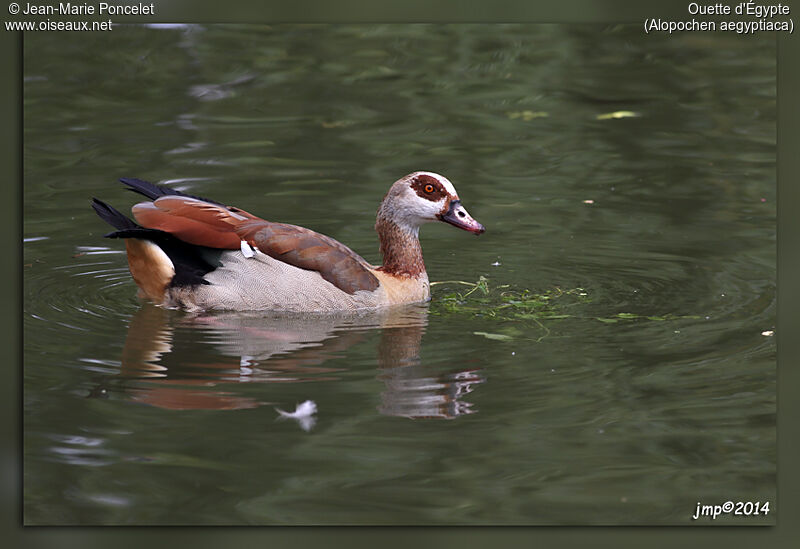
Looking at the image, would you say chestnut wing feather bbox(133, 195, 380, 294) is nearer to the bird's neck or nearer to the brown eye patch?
the bird's neck

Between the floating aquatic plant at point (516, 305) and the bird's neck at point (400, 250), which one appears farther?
the bird's neck at point (400, 250)

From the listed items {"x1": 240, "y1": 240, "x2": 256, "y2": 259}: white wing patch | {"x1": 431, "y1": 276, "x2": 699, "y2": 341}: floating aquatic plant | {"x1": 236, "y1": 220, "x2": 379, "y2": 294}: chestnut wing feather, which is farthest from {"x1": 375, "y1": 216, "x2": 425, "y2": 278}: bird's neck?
{"x1": 240, "y1": 240, "x2": 256, "y2": 259}: white wing patch

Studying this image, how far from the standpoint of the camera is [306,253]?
10.7 meters

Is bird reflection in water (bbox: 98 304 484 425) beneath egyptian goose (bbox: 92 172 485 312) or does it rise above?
beneath

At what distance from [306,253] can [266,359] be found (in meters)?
1.51

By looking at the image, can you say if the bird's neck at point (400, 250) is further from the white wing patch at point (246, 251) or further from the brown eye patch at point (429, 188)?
the white wing patch at point (246, 251)

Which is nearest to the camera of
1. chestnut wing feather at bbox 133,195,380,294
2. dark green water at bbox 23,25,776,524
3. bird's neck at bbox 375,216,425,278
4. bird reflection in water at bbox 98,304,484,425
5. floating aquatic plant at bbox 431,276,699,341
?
dark green water at bbox 23,25,776,524

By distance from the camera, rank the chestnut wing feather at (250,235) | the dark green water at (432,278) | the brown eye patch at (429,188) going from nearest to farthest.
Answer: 1. the dark green water at (432,278)
2. the chestnut wing feather at (250,235)
3. the brown eye patch at (429,188)

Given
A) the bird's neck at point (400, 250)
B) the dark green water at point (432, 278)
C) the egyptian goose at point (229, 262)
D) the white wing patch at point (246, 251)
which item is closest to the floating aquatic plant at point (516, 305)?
the dark green water at point (432, 278)

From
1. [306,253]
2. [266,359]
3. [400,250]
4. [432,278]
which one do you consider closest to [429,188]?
[400,250]

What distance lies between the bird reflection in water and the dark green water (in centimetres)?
3

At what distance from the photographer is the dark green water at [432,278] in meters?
7.44

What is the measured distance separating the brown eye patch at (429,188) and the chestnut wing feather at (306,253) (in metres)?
0.87

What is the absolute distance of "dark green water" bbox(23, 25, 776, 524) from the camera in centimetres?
744
